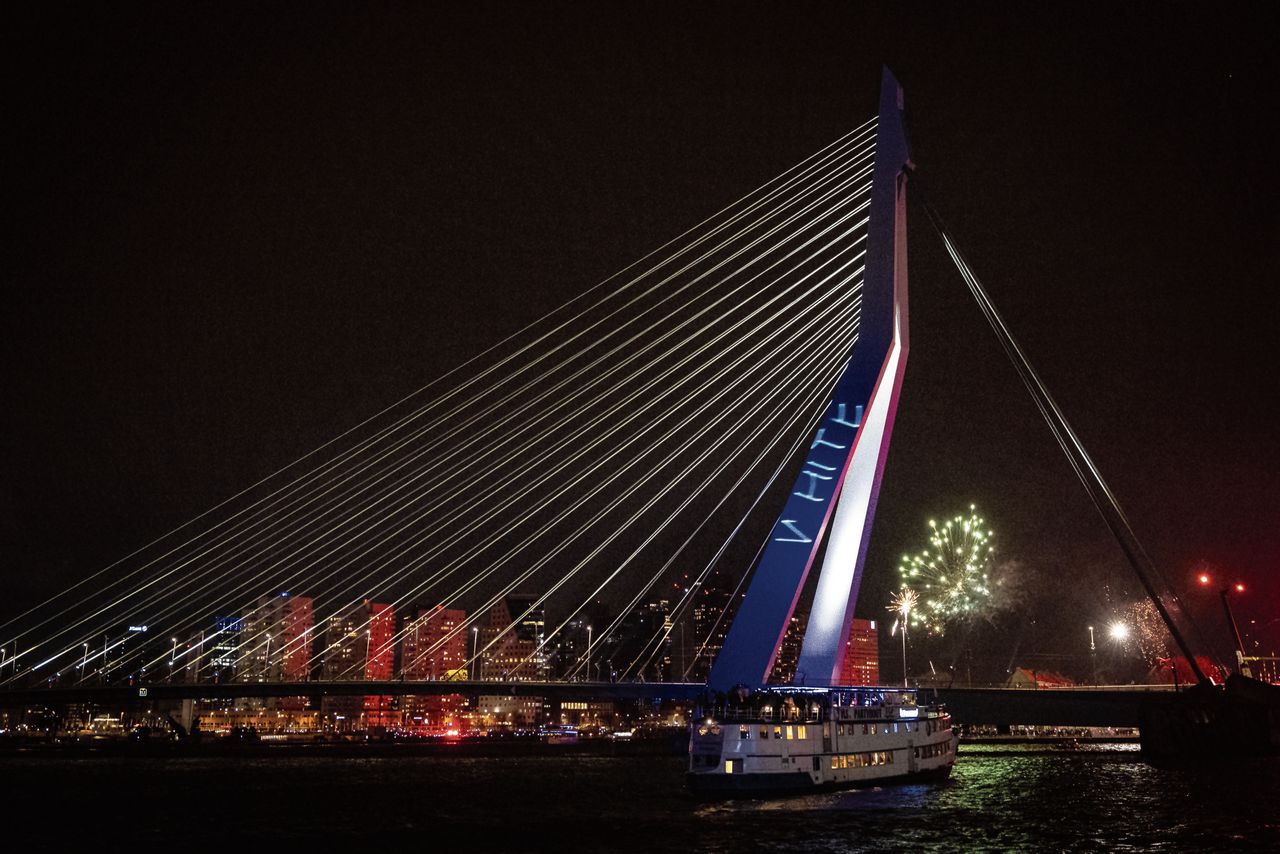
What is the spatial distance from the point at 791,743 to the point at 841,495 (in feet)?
22.8

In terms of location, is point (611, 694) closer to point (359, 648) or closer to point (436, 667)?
point (436, 667)

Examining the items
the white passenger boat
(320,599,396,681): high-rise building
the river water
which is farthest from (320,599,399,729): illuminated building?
the white passenger boat

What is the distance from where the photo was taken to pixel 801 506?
28234mm

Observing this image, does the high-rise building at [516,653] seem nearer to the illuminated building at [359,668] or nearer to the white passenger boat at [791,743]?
the illuminated building at [359,668]

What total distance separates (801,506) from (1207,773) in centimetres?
2053

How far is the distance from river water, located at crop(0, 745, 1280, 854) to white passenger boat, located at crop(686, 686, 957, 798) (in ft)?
3.05

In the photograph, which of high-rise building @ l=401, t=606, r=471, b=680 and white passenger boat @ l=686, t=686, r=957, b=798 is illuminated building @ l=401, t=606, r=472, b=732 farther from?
white passenger boat @ l=686, t=686, r=957, b=798

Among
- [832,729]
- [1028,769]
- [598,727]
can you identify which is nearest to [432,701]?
[598,727]

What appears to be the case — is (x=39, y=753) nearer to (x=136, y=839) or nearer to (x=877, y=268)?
(x=136, y=839)

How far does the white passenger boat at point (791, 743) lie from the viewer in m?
28.5

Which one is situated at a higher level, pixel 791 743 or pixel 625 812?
pixel 791 743

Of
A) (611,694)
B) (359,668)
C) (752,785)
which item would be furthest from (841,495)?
(359,668)

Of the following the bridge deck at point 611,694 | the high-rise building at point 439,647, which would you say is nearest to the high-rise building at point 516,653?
the high-rise building at point 439,647

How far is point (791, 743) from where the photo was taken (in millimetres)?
29469
